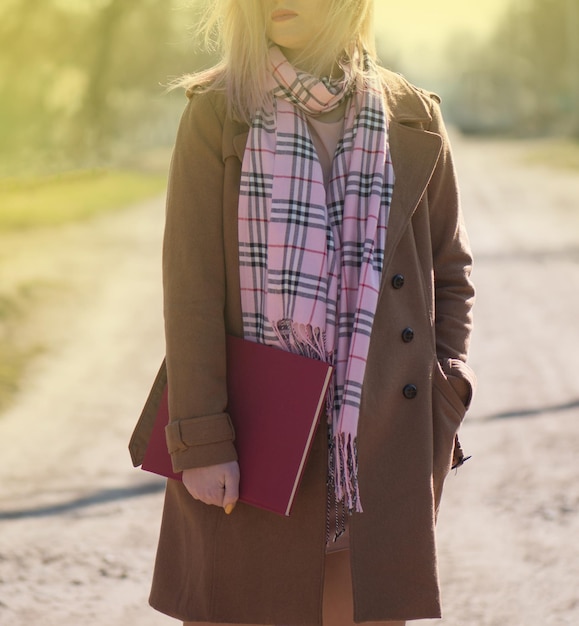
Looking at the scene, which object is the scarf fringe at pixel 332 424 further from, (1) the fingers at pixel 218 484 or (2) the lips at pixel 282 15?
(2) the lips at pixel 282 15

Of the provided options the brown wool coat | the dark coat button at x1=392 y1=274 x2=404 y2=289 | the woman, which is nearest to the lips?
the woman

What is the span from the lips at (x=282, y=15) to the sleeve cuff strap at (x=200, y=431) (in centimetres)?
83

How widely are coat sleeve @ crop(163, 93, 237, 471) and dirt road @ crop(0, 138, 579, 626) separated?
5.27 feet

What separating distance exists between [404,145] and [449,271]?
0.33 metres

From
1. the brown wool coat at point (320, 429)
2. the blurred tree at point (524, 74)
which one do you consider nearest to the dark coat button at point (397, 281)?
the brown wool coat at point (320, 429)

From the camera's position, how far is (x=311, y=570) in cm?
212

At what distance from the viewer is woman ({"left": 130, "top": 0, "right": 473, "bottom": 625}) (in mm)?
2012

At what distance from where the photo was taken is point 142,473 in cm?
488

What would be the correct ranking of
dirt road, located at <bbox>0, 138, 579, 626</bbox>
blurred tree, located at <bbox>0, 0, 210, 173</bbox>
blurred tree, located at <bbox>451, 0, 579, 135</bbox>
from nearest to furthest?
dirt road, located at <bbox>0, 138, 579, 626</bbox>
blurred tree, located at <bbox>0, 0, 210, 173</bbox>
blurred tree, located at <bbox>451, 0, 579, 135</bbox>

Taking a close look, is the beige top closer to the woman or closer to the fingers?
the woman

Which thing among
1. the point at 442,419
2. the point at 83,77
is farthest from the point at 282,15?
the point at 83,77

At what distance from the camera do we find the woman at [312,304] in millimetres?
2012

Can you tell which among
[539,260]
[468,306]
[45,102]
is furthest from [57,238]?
Answer: [468,306]

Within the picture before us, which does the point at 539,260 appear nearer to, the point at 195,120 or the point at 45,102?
the point at 45,102
